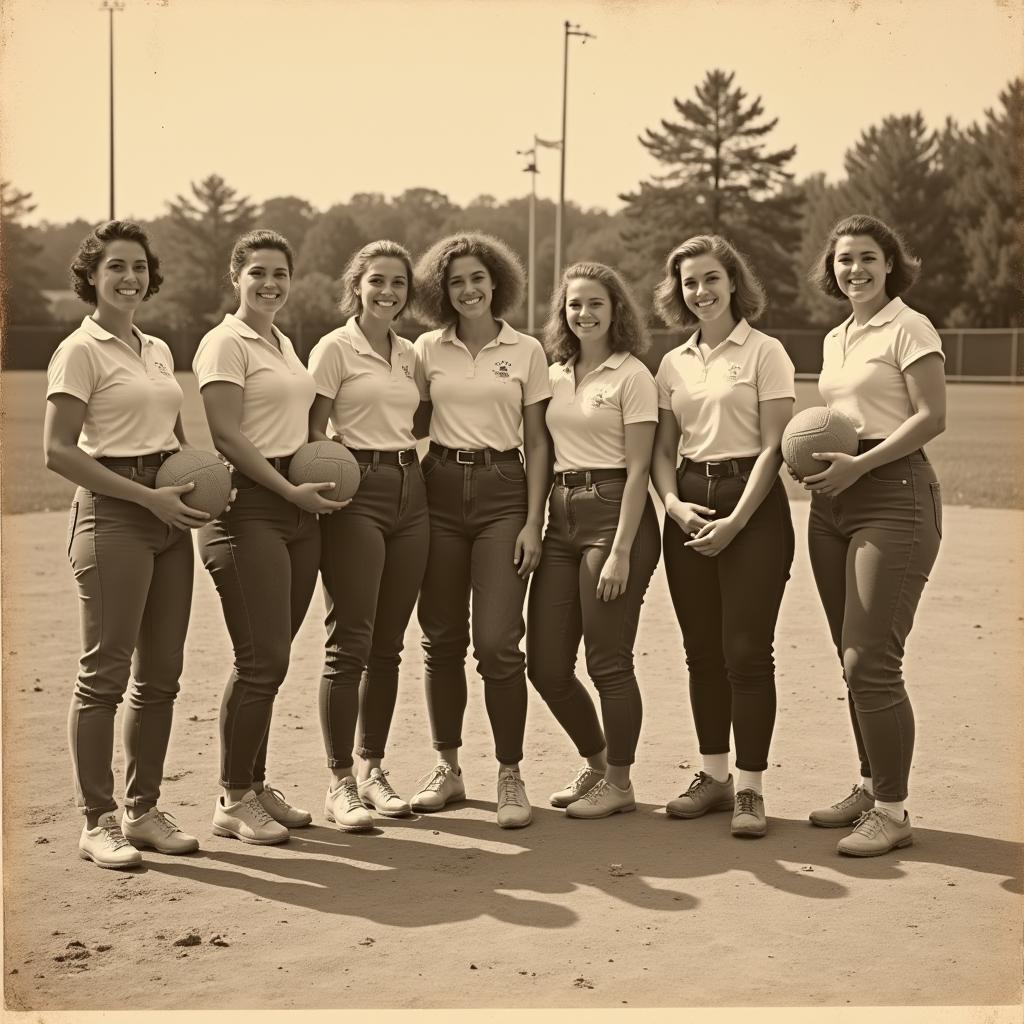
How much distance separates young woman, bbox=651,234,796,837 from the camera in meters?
5.62

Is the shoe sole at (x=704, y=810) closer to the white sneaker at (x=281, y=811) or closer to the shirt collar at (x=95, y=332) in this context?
the white sneaker at (x=281, y=811)

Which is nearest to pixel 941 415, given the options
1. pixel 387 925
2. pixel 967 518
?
pixel 387 925

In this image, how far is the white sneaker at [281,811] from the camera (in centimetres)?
582

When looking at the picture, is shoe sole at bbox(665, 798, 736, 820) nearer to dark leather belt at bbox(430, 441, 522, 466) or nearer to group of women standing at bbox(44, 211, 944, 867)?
group of women standing at bbox(44, 211, 944, 867)

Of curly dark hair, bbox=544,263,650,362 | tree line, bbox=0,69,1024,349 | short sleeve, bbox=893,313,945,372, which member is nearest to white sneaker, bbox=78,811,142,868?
curly dark hair, bbox=544,263,650,362

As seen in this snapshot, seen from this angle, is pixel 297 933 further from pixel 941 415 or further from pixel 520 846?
pixel 941 415

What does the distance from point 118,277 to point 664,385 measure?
2.32 meters

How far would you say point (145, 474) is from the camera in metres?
5.20

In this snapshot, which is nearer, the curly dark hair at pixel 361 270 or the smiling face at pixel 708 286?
the smiling face at pixel 708 286

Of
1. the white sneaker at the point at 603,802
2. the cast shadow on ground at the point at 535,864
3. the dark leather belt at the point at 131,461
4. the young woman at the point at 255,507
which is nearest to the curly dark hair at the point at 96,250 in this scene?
the young woman at the point at 255,507

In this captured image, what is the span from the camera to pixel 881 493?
17.7 feet

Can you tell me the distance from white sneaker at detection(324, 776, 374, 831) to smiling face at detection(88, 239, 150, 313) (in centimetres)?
222

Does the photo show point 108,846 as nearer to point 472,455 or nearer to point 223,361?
point 223,361

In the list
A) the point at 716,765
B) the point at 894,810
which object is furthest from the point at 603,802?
the point at 894,810
